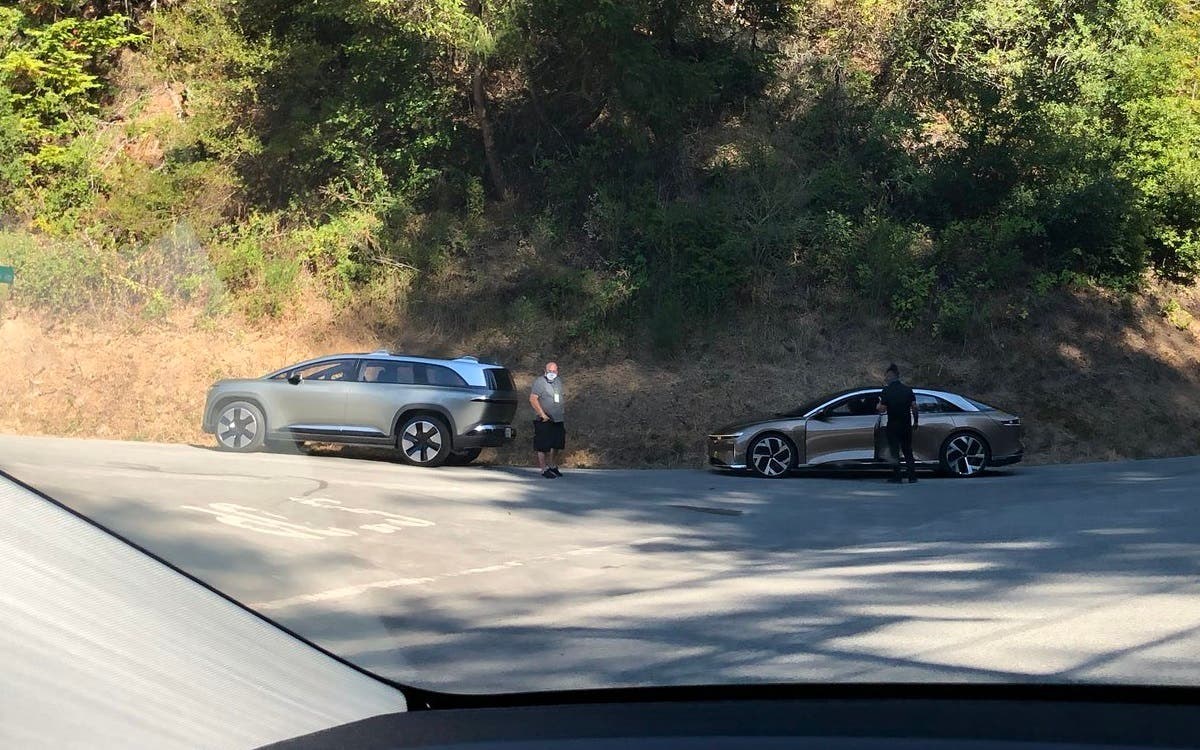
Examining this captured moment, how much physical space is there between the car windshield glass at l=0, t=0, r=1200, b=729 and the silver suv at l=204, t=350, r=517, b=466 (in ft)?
0.19

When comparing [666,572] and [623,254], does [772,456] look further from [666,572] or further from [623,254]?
[623,254]

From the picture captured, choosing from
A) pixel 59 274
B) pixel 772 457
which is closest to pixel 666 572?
pixel 772 457

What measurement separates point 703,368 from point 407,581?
17366 millimetres

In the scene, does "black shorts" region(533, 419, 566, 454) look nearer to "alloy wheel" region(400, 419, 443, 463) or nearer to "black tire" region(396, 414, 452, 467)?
"black tire" region(396, 414, 452, 467)

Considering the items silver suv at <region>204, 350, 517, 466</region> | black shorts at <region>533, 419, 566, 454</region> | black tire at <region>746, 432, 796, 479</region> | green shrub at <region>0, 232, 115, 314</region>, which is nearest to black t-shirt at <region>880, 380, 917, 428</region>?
black tire at <region>746, 432, 796, 479</region>

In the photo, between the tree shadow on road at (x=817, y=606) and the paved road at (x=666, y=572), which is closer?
the paved road at (x=666, y=572)

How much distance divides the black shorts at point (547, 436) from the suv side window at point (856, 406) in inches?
177

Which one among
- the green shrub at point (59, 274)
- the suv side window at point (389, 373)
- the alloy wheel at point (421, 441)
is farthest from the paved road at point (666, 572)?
the green shrub at point (59, 274)

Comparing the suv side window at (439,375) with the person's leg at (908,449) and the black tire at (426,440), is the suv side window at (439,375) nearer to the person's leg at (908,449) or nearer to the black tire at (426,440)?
the black tire at (426,440)

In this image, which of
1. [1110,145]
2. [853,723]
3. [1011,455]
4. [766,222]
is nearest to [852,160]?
[766,222]

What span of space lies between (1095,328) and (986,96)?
21.2 feet

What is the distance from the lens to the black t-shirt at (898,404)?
1686cm

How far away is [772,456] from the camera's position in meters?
18.4

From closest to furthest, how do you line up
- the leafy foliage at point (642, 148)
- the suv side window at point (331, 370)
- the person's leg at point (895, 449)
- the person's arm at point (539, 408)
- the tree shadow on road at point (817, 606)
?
the tree shadow on road at point (817, 606) → the person's leg at point (895, 449) → the person's arm at point (539, 408) → the suv side window at point (331, 370) → the leafy foliage at point (642, 148)
